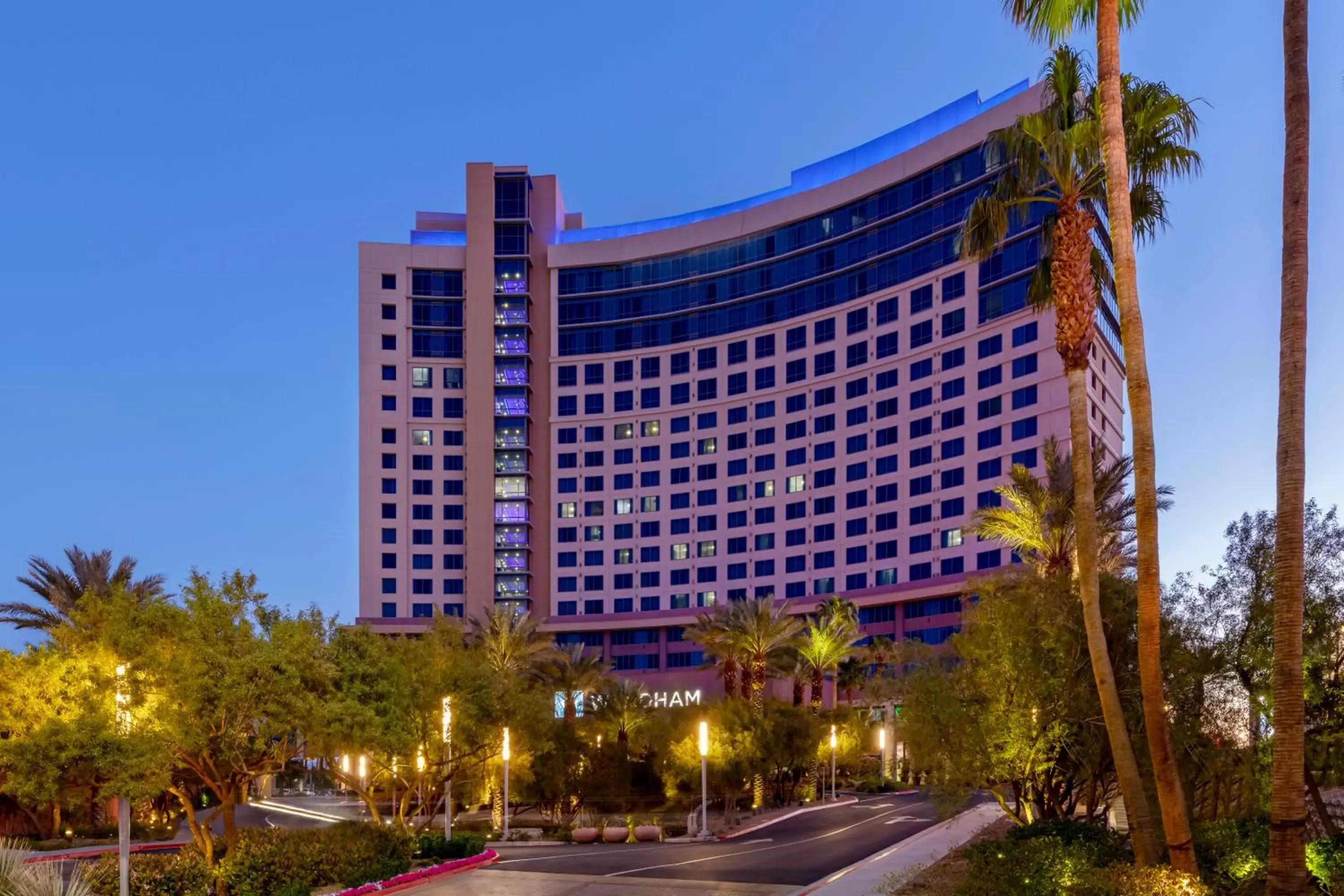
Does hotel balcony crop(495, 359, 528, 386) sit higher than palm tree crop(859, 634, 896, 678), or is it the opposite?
hotel balcony crop(495, 359, 528, 386)

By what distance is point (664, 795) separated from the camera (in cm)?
5744

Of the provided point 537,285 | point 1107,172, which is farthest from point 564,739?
point 537,285

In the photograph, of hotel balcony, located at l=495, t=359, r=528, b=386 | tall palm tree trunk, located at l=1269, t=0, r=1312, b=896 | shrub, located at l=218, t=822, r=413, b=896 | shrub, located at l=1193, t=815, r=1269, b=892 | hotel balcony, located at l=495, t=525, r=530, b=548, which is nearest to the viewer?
tall palm tree trunk, located at l=1269, t=0, r=1312, b=896

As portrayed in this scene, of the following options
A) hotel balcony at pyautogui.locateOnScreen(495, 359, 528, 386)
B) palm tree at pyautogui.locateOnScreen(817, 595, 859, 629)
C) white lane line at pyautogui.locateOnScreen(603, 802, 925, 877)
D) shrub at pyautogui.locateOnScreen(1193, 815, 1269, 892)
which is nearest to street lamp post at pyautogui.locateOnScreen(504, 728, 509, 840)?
white lane line at pyautogui.locateOnScreen(603, 802, 925, 877)

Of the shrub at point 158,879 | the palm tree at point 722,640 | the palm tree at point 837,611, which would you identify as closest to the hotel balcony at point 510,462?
the palm tree at point 837,611

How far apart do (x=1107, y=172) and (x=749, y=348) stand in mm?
89870

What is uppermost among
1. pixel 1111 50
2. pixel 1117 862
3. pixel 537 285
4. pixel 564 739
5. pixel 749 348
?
pixel 537 285

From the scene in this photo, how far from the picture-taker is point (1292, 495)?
14.3 metres

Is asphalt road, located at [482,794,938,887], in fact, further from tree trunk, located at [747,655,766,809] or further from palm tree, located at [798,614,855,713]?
palm tree, located at [798,614,855,713]

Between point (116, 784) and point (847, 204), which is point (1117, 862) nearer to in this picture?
point (116, 784)

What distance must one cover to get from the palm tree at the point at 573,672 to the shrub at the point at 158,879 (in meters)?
47.7

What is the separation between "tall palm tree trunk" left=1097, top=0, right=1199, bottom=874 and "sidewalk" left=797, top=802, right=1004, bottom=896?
28.9 feet

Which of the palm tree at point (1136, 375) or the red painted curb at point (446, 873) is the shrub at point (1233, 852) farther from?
the red painted curb at point (446, 873)

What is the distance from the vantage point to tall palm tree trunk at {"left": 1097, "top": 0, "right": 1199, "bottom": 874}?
16.4 meters
